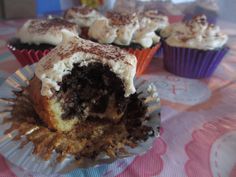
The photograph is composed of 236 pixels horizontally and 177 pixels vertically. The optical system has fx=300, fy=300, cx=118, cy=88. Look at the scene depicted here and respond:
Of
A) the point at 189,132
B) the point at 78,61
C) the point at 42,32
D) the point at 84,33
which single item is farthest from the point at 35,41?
the point at 189,132

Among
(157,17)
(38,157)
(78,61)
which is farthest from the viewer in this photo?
(157,17)

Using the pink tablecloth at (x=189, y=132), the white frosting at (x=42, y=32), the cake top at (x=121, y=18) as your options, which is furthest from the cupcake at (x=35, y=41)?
the cake top at (x=121, y=18)

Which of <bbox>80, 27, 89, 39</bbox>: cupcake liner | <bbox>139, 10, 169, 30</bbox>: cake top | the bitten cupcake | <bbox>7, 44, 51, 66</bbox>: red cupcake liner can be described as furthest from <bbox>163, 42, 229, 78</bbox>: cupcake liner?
<bbox>7, 44, 51, 66</bbox>: red cupcake liner

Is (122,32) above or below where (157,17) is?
above

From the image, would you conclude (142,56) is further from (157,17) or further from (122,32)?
(157,17)

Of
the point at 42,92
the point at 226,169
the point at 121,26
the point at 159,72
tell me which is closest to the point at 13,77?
the point at 42,92

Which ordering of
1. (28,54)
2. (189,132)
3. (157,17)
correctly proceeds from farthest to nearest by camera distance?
1. (157,17)
2. (28,54)
3. (189,132)
